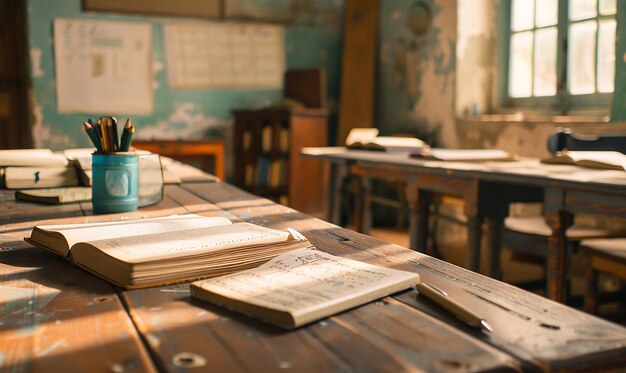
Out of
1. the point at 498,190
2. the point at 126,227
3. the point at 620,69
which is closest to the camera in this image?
the point at 126,227

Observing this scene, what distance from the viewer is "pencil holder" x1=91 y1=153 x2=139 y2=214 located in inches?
58.9

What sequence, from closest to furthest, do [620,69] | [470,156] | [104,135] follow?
[104,135]
[470,156]
[620,69]

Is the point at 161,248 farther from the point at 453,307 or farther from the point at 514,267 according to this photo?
the point at 514,267

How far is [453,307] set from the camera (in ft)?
2.44

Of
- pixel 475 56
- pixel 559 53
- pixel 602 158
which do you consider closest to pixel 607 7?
pixel 559 53

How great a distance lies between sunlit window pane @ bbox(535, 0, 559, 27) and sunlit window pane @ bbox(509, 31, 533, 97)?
0.44 ft

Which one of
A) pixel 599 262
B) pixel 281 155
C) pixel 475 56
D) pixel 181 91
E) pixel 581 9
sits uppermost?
pixel 581 9

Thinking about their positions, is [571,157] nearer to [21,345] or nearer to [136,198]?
[136,198]

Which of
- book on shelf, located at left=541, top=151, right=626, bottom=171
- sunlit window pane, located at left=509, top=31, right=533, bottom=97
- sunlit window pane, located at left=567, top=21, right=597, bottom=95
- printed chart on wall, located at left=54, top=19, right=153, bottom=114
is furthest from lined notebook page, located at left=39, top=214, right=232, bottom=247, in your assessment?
printed chart on wall, located at left=54, top=19, right=153, bottom=114

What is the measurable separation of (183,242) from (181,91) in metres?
5.01

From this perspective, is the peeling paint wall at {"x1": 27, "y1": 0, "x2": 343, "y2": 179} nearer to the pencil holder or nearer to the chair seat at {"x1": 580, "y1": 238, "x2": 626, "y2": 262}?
the chair seat at {"x1": 580, "y1": 238, "x2": 626, "y2": 262}

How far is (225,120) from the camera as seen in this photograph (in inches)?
234

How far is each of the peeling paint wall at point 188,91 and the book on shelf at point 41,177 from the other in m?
3.79

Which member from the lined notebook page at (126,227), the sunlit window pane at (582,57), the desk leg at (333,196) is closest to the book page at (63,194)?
the lined notebook page at (126,227)
